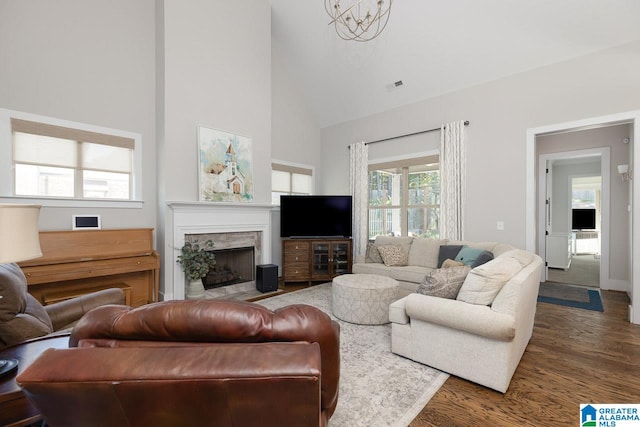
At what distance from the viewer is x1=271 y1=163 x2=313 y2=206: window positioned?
5.68m

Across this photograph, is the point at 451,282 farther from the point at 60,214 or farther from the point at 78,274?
the point at 60,214

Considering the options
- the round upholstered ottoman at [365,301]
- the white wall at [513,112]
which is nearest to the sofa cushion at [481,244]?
the white wall at [513,112]

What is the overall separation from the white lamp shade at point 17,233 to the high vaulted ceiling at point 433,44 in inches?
183

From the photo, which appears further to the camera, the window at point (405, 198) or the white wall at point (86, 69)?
the window at point (405, 198)

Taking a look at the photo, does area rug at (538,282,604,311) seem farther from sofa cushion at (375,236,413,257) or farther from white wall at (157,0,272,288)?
white wall at (157,0,272,288)

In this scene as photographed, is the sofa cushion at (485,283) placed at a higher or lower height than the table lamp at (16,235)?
lower

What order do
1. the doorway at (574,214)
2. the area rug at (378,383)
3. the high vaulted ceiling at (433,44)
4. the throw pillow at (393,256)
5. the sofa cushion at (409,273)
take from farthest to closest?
the doorway at (574,214) → the throw pillow at (393,256) → the sofa cushion at (409,273) → the high vaulted ceiling at (433,44) → the area rug at (378,383)

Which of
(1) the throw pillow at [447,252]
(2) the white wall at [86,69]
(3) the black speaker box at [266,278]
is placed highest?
(2) the white wall at [86,69]

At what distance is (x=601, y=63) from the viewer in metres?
3.45

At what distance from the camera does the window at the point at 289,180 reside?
5.68 meters

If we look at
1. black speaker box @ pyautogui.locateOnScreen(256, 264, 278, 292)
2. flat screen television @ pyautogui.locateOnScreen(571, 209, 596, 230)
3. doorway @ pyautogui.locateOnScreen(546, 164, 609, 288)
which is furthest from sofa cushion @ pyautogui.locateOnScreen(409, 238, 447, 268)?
flat screen television @ pyautogui.locateOnScreen(571, 209, 596, 230)

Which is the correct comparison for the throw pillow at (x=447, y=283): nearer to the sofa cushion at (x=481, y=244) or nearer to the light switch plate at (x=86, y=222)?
the sofa cushion at (x=481, y=244)

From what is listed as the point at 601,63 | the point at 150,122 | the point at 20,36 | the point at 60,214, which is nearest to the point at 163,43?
the point at 150,122

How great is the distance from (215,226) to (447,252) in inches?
135
